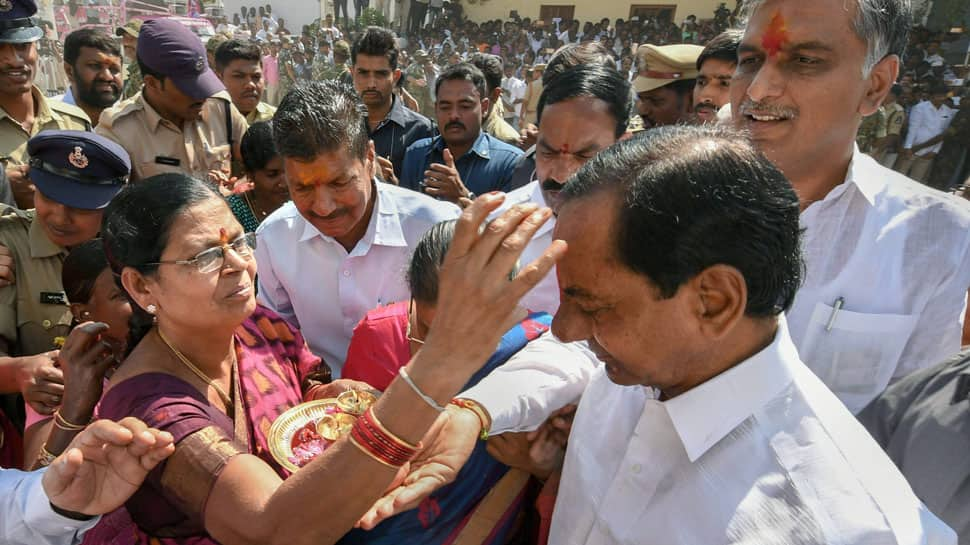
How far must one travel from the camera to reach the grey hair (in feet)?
5.98

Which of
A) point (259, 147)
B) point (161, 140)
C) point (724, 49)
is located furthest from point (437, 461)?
point (161, 140)

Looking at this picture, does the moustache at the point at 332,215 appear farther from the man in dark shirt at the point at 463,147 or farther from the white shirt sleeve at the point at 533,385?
→ the man in dark shirt at the point at 463,147

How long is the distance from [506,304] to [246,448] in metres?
1.15

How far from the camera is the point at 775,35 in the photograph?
1.93 metres

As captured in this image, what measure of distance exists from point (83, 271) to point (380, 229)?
50.4 inches

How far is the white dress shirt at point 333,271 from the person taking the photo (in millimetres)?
2941

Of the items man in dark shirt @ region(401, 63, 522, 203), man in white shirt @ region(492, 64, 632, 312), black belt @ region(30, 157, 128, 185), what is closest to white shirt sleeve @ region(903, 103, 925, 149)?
man in dark shirt @ region(401, 63, 522, 203)

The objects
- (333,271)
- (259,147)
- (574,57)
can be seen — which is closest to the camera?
(333,271)

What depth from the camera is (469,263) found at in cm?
119

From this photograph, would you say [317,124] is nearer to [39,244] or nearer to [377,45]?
[39,244]

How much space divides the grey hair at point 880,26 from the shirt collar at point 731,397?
116 cm

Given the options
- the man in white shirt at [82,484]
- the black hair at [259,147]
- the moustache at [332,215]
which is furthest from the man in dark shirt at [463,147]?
the man in white shirt at [82,484]

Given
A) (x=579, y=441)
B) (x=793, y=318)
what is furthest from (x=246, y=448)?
(x=793, y=318)

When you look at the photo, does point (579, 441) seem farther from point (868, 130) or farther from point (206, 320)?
point (868, 130)
